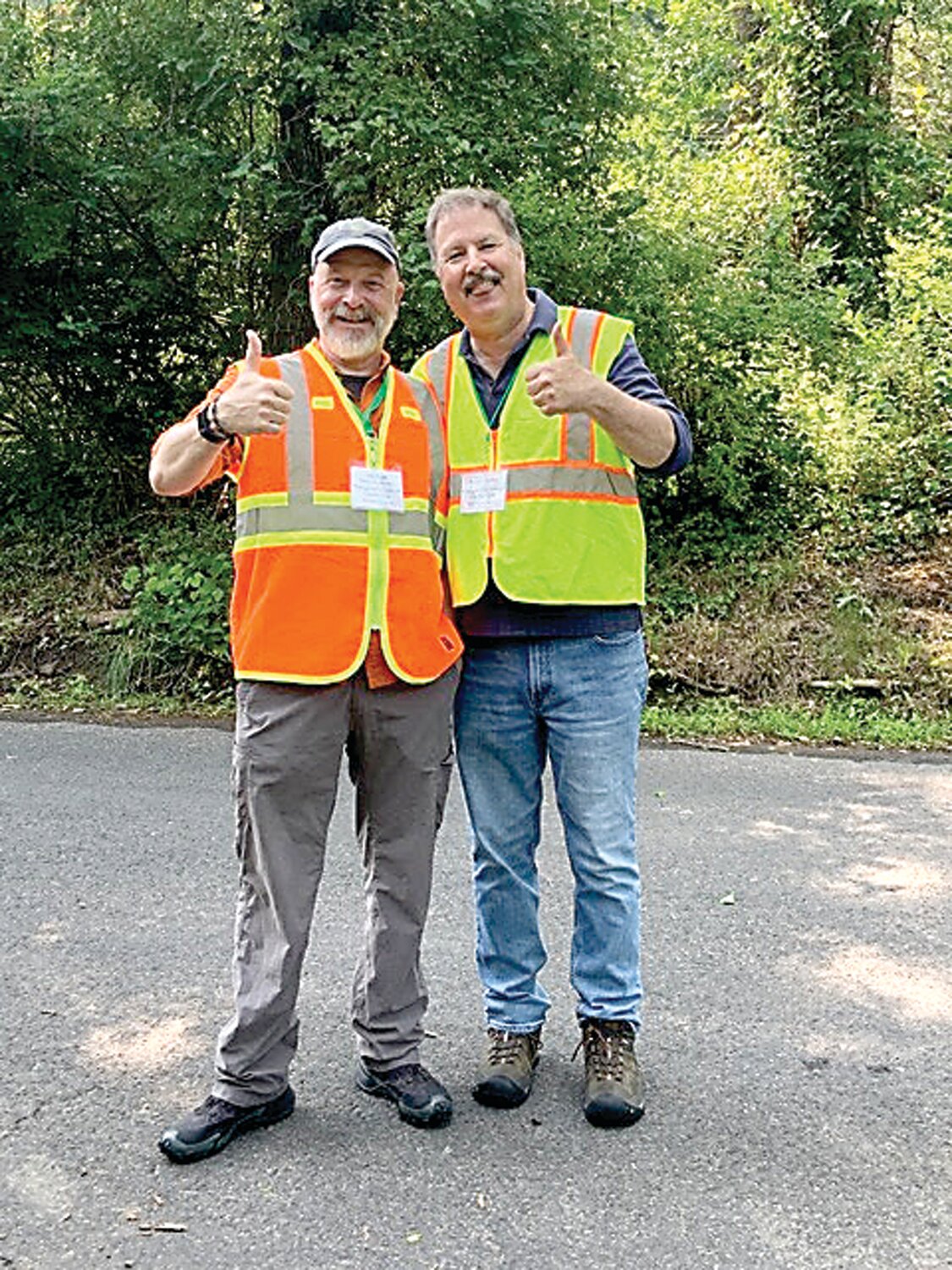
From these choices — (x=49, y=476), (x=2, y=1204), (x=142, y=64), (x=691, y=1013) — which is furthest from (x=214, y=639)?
(x=2, y=1204)

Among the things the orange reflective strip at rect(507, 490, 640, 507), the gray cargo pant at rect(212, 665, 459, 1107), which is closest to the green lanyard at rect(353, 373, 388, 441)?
the orange reflective strip at rect(507, 490, 640, 507)

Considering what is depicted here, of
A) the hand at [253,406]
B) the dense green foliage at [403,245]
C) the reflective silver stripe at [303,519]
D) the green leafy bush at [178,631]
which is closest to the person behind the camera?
the hand at [253,406]

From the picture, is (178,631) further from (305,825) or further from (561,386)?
(561,386)

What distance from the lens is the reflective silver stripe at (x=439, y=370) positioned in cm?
325

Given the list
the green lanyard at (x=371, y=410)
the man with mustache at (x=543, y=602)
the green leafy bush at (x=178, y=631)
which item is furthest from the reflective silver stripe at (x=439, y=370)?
the green leafy bush at (x=178, y=631)

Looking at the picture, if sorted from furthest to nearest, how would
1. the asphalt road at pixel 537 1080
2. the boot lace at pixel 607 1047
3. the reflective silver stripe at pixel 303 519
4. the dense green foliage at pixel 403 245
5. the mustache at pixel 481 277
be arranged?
the dense green foliage at pixel 403 245 < the boot lace at pixel 607 1047 < the mustache at pixel 481 277 < the reflective silver stripe at pixel 303 519 < the asphalt road at pixel 537 1080

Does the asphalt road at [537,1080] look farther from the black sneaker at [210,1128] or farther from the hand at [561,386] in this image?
the hand at [561,386]

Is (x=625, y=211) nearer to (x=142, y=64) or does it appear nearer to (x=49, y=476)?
(x=142, y=64)

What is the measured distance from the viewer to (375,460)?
3027mm

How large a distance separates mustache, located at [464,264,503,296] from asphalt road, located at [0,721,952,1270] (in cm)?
190

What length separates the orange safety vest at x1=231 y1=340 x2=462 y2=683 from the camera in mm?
2965

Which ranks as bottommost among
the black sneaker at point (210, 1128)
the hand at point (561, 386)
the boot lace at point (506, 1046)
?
the black sneaker at point (210, 1128)

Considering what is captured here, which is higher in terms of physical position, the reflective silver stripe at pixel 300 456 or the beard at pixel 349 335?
the beard at pixel 349 335

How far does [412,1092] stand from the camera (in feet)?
10.4
